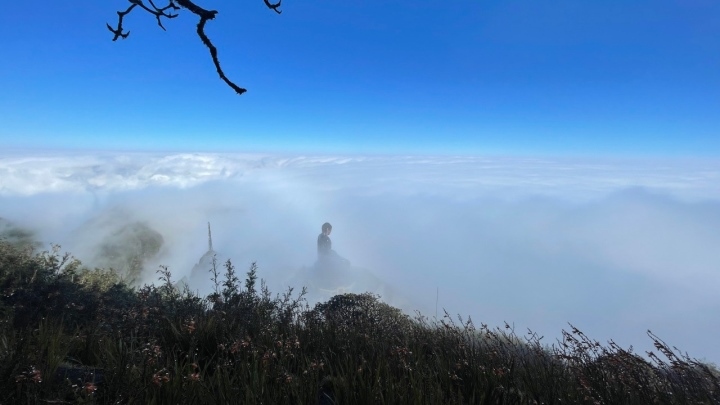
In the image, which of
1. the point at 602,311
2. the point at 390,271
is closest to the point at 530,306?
the point at 602,311

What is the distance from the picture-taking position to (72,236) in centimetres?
9144

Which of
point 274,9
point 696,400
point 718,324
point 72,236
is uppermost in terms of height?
point 274,9

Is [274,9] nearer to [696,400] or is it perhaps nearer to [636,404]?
[636,404]

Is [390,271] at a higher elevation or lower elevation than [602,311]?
higher

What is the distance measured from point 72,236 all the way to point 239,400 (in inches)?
4618

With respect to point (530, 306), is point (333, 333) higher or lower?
higher

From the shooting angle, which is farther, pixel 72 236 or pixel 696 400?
pixel 72 236

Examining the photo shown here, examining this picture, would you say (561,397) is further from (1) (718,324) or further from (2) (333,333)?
(1) (718,324)

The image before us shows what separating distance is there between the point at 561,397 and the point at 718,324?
909ft

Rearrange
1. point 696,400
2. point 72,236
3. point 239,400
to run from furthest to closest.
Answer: point 72,236 < point 696,400 < point 239,400

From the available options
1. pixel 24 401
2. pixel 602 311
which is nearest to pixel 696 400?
pixel 24 401

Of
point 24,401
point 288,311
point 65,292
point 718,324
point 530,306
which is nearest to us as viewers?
point 24,401

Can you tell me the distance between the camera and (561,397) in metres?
2.61

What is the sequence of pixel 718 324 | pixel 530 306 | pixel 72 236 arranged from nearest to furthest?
pixel 72 236 → pixel 530 306 → pixel 718 324
